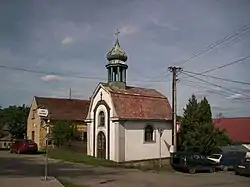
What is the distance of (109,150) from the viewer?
3656 centimetres

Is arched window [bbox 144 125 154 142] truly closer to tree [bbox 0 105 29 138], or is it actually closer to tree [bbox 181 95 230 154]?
tree [bbox 181 95 230 154]

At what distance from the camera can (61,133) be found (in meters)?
44.0

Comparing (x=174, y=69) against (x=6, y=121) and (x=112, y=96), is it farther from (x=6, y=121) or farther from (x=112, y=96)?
(x=6, y=121)

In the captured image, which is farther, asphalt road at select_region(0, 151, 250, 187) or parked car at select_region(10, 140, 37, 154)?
parked car at select_region(10, 140, 37, 154)

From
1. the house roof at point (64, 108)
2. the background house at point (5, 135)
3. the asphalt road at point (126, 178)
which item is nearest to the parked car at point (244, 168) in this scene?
the asphalt road at point (126, 178)

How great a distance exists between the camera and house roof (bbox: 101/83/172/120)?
1448 inches

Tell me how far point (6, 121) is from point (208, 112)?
36.5m

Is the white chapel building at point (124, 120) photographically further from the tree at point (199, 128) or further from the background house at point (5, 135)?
the background house at point (5, 135)

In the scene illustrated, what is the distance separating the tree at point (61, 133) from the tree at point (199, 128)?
43.1 feet

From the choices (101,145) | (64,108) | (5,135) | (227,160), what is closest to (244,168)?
(227,160)

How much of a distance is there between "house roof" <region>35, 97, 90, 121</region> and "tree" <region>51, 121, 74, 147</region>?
549 centimetres

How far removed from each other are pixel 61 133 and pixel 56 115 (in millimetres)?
6906

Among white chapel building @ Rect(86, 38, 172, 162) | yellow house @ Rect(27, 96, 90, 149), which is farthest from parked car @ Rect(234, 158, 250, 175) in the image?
yellow house @ Rect(27, 96, 90, 149)

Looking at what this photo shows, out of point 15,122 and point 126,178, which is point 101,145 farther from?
point 15,122
